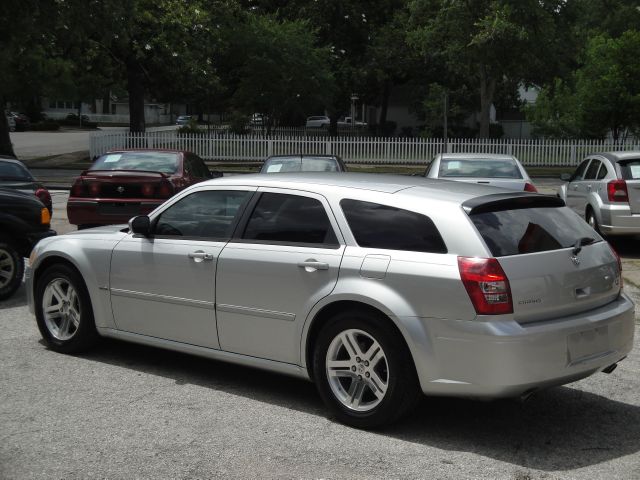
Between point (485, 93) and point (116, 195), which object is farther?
point (485, 93)

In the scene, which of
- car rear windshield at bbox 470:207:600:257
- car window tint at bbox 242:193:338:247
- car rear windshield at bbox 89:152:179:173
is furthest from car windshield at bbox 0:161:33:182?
car rear windshield at bbox 470:207:600:257

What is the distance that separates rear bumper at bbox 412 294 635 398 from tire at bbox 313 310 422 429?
5.1 inches

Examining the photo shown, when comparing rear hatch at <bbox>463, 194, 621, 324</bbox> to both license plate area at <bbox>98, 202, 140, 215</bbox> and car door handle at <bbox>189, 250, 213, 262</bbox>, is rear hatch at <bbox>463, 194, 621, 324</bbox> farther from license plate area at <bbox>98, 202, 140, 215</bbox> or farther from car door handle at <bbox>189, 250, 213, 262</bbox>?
license plate area at <bbox>98, 202, 140, 215</bbox>

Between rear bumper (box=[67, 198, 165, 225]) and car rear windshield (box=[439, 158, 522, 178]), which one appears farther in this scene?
car rear windshield (box=[439, 158, 522, 178])

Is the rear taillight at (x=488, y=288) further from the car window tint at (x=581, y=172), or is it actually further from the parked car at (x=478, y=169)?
the car window tint at (x=581, y=172)

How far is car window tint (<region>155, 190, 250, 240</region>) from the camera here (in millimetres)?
5980

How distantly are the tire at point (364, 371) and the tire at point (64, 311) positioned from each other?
2.31m

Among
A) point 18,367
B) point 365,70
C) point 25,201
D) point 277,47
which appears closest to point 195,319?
point 18,367

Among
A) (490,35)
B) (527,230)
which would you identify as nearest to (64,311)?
(527,230)

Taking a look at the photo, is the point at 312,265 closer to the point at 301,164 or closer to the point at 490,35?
the point at 301,164

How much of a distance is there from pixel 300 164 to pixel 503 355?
11234 millimetres

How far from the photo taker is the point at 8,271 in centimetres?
917

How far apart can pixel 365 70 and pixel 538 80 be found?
11.2 meters

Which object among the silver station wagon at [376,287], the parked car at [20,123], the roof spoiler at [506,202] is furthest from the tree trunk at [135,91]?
the parked car at [20,123]
